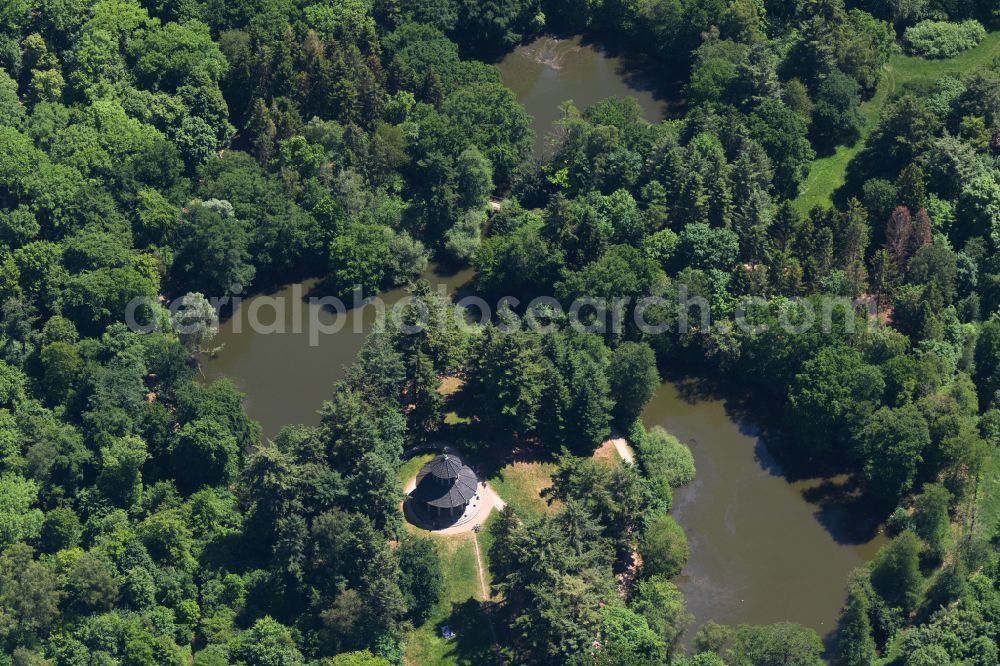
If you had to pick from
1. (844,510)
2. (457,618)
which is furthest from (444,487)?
(844,510)

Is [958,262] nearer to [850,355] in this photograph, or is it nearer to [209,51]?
[850,355]

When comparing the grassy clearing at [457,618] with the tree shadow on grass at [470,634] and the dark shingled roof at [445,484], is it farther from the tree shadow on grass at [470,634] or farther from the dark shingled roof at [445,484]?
the dark shingled roof at [445,484]

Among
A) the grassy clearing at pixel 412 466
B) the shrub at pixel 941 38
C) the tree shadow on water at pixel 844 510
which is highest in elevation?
the shrub at pixel 941 38

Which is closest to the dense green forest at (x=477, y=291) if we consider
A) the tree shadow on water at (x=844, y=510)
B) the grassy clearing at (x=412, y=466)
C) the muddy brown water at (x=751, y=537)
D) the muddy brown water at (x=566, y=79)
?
the tree shadow on water at (x=844, y=510)

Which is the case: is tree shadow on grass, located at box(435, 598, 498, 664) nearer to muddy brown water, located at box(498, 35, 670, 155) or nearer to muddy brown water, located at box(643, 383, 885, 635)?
muddy brown water, located at box(643, 383, 885, 635)

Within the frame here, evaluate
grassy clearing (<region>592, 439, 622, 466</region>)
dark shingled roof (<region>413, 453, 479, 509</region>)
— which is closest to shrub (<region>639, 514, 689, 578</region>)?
grassy clearing (<region>592, 439, 622, 466</region>)

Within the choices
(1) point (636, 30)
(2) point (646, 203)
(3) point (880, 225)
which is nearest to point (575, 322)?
(2) point (646, 203)
